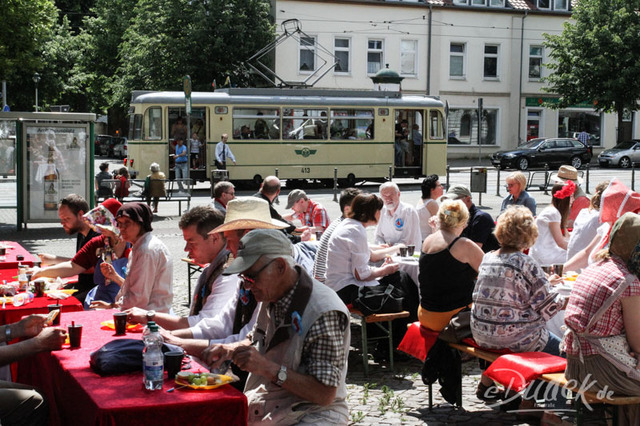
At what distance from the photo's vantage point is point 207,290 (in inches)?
218

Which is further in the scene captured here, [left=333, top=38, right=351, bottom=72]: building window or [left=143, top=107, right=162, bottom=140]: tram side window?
[left=333, top=38, right=351, bottom=72]: building window

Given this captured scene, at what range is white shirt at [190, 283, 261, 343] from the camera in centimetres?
507

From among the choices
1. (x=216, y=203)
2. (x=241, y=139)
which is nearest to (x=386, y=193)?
(x=216, y=203)

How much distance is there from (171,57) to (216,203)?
104 ft

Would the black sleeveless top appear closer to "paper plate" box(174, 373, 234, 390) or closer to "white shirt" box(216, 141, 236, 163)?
"paper plate" box(174, 373, 234, 390)

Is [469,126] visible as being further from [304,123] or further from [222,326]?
[222,326]

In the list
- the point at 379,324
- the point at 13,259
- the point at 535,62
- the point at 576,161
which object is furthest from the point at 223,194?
the point at 535,62

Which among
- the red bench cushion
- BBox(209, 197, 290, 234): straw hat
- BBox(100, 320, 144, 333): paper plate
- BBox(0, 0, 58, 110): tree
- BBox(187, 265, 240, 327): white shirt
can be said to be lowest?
the red bench cushion

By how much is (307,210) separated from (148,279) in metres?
5.48

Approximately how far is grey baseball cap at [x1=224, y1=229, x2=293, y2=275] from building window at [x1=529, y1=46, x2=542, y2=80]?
4513 cm

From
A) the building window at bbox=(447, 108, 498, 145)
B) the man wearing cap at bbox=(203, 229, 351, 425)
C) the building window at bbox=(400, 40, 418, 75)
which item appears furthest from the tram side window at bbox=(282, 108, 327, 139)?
the man wearing cap at bbox=(203, 229, 351, 425)

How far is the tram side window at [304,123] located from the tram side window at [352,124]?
1.24 ft

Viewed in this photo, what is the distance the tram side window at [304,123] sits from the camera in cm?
2889

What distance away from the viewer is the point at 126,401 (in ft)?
12.6
